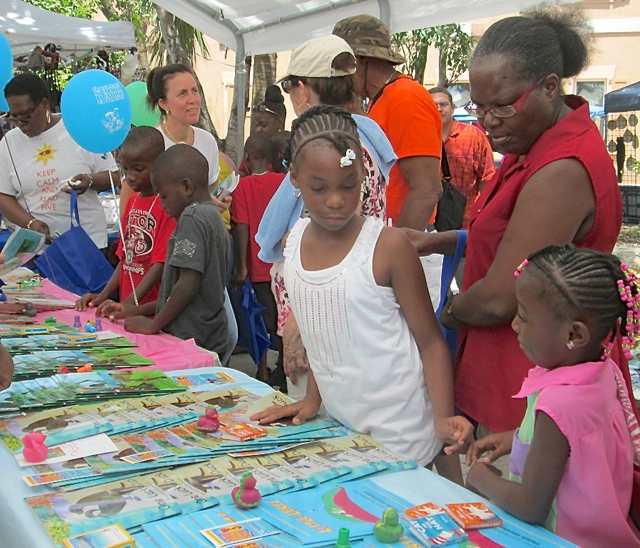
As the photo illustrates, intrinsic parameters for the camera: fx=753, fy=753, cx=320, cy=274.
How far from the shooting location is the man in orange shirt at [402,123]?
2.81 metres

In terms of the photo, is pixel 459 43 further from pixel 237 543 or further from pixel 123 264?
pixel 237 543

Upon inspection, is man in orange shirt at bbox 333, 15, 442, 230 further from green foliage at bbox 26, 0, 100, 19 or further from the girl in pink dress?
green foliage at bbox 26, 0, 100, 19

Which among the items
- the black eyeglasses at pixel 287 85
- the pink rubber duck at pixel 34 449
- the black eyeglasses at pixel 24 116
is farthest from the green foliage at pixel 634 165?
the pink rubber duck at pixel 34 449

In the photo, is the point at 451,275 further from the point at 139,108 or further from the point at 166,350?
the point at 139,108

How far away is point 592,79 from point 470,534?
64.5 feet

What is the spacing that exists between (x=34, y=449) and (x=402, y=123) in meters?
1.75

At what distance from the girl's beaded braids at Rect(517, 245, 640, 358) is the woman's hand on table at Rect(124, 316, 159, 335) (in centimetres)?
199

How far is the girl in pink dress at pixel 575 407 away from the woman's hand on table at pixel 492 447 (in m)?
0.09

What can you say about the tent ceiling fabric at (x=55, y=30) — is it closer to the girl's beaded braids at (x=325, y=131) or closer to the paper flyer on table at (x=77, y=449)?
the girl's beaded braids at (x=325, y=131)

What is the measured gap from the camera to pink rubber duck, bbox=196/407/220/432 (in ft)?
6.09

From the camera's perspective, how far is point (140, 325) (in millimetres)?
3139

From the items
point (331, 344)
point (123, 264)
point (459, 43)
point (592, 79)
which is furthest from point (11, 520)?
point (592, 79)

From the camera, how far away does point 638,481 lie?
147 centimetres

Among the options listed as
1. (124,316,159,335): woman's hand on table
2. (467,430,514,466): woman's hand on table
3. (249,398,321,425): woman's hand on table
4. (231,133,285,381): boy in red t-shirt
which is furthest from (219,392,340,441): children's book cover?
(231,133,285,381): boy in red t-shirt
